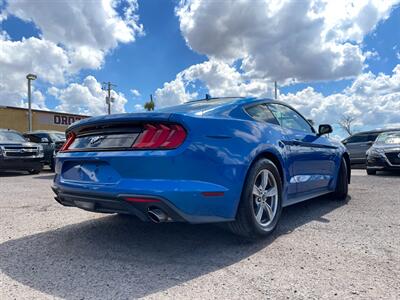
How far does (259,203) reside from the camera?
3.63 meters

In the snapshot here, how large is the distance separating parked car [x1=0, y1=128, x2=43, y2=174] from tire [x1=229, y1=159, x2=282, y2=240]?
31.7 ft

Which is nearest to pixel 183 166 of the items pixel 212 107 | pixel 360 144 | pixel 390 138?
pixel 212 107

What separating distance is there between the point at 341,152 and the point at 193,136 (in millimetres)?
3657

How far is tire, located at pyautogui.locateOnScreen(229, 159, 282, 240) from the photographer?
332 centimetres

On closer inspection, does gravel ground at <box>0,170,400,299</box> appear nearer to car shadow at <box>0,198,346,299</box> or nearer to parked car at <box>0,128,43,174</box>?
car shadow at <box>0,198,346,299</box>

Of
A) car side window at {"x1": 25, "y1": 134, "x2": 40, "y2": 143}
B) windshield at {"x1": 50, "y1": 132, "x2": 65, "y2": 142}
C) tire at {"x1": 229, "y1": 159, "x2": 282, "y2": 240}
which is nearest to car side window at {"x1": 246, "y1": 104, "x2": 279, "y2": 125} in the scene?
tire at {"x1": 229, "y1": 159, "x2": 282, "y2": 240}

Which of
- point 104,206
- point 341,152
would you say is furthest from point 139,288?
point 341,152

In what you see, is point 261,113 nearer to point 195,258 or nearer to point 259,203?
point 259,203

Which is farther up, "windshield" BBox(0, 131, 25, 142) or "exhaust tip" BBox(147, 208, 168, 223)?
"windshield" BBox(0, 131, 25, 142)

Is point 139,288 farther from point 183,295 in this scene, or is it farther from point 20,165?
point 20,165

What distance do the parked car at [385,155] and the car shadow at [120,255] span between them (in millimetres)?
6067

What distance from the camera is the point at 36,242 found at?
3.64 m

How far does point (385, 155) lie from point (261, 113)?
7073mm

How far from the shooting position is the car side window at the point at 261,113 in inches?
148
